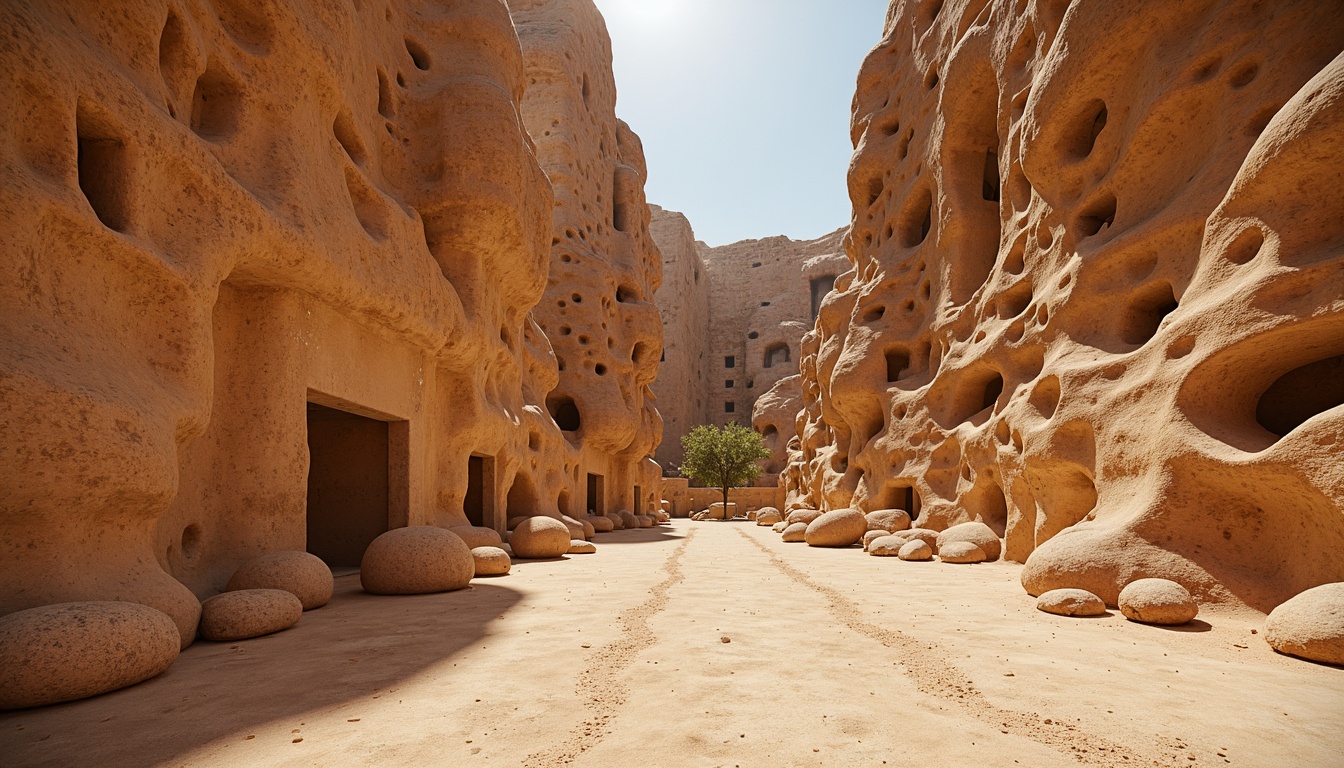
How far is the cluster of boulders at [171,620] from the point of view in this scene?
3.28m

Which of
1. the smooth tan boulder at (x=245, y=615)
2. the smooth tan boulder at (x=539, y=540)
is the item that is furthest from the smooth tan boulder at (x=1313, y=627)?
the smooth tan boulder at (x=539, y=540)

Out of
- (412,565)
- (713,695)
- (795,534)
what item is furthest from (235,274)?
(795,534)

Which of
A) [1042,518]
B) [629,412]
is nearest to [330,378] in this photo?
[1042,518]

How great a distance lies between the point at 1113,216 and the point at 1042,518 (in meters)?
4.48

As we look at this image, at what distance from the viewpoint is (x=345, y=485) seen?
10.2 meters

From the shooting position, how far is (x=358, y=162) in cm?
894

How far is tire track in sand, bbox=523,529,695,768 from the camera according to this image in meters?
2.69

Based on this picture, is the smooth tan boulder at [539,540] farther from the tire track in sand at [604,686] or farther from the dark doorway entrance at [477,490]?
the tire track in sand at [604,686]

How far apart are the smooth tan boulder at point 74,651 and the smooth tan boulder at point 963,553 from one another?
994cm

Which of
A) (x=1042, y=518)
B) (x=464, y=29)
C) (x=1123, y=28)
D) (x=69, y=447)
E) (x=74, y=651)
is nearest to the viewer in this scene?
(x=74, y=651)

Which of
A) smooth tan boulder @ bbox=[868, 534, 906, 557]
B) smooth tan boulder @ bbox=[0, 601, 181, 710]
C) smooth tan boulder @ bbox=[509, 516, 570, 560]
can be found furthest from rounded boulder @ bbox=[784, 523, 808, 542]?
smooth tan boulder @ bbox=[0, 601, 181, 710]

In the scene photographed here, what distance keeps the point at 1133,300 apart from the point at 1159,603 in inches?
176

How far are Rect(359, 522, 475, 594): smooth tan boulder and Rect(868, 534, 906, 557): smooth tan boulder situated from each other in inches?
294

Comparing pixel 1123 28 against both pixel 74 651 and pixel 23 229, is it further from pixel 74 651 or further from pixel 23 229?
pixel 74 651
